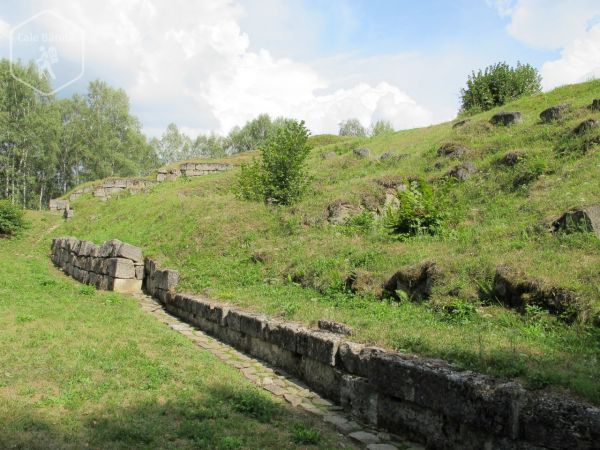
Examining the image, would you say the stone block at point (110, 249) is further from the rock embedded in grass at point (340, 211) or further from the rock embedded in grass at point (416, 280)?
the rock embedded in grass at point (416, 280)

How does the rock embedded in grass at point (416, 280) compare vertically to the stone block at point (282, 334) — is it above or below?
above

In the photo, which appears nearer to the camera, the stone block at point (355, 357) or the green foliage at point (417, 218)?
the stone block at point (355, 357)

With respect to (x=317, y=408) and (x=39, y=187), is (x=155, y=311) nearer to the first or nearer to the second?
(x=317, y=408)

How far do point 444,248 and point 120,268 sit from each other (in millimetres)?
9716

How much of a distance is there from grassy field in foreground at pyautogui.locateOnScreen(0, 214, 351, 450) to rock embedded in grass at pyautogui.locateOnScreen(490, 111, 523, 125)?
16.5 m

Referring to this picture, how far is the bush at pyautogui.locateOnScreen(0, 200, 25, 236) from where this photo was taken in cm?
2336

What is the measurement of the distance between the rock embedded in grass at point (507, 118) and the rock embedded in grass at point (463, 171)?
559cm

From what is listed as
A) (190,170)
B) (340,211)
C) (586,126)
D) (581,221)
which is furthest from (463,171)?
(190,170)

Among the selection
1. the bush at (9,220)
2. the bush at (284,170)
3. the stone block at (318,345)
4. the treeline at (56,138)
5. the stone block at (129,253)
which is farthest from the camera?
the treeline at (56,138)

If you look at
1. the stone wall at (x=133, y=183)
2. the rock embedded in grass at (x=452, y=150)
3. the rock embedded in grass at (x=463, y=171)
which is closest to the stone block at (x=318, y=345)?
the rock embedded in grass at (x=463, y=171)

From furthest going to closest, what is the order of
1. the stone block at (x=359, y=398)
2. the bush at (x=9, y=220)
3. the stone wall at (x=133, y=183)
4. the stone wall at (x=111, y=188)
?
the stone wall at (x=111, y=188) < the stone wall at (x=133, y=183) < the bush at (x=9, y=220) < the stone block at (x=359, y=398)

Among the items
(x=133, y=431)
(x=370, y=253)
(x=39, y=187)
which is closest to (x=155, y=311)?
(x=370, y=253)

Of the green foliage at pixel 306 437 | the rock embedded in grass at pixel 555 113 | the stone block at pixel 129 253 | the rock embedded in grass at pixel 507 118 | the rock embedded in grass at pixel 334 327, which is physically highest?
the rock embedded in grass at pixel 507 118

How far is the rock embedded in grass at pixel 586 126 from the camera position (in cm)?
1409
